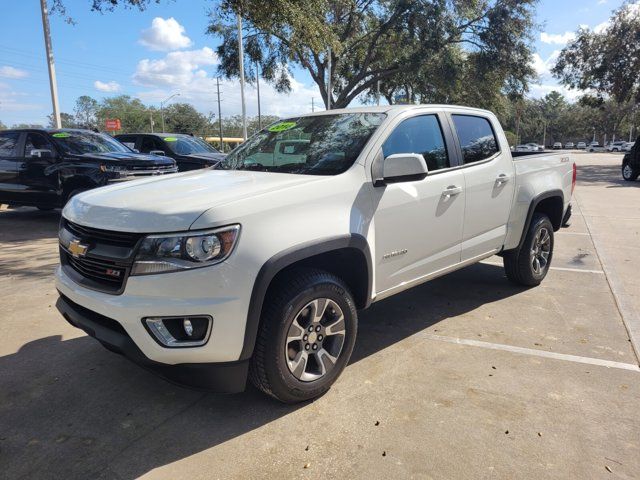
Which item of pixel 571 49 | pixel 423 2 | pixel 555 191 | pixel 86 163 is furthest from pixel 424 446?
pixel 571 49

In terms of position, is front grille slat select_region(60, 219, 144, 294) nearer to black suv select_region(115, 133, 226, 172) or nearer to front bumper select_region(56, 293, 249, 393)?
front bumper select_region(56, 293, 249, 393)

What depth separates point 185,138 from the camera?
13.0 metres

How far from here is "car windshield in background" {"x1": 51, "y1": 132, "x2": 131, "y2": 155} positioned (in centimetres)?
909

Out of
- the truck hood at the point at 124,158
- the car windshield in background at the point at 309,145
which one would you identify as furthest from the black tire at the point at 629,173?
the car windshield in background at the point at 309,145

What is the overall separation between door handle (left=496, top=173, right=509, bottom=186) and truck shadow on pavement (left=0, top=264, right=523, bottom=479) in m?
1.58

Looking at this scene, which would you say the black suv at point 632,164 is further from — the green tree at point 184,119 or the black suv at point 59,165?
the green tree at point 184,119

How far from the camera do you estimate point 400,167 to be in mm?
3225

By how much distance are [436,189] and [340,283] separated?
3.97 ft

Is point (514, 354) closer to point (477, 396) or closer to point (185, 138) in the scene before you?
point (477, 396)

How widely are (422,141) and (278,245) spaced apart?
5.84 feet

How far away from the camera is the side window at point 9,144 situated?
31.0 ft

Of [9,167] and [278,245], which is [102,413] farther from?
[9,167]

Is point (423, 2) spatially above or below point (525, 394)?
above

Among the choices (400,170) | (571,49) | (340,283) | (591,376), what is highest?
(571,49)
